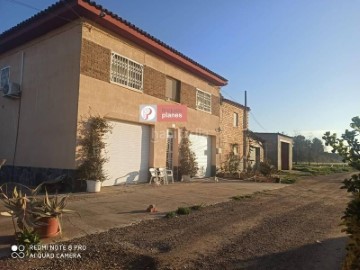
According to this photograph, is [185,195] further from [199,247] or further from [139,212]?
[199,247]

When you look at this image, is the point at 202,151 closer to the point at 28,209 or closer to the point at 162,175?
the point at 162,175

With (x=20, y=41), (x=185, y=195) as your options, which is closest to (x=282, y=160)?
(x=185, y=195)

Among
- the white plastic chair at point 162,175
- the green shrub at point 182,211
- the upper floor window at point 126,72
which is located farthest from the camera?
the white plastic chair at point 162,175

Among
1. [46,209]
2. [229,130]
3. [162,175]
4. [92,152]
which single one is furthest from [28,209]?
[229,130]

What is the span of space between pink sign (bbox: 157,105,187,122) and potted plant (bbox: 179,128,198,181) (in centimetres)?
76

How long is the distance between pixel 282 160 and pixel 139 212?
3153 cm

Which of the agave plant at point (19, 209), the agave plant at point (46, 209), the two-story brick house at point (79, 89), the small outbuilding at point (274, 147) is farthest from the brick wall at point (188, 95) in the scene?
the small outbuilding at point (274, 147)

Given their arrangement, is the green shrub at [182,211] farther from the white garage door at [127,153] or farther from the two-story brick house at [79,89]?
the white garage door at [127,153]

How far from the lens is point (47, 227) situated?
514 cm

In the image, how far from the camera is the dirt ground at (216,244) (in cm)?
439

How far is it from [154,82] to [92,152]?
5.19 m

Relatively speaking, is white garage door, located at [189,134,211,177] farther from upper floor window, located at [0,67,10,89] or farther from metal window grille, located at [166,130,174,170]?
upper floor window, located at [0,67,10,89]

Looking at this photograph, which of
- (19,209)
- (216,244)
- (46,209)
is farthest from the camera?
(216,244)

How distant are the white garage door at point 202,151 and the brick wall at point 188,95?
72.5 inches
